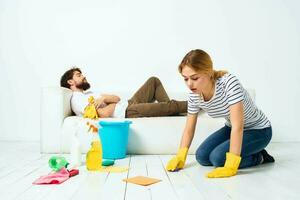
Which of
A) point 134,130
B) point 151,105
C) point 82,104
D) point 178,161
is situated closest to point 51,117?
point 82,104

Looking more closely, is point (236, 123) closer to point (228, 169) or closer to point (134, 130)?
point (228, 169)

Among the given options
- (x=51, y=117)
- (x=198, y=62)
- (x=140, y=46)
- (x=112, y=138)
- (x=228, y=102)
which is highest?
(x=140, y=46)

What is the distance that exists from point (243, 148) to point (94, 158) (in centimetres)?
92

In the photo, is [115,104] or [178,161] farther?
[115,104]

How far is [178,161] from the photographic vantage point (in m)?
2.06

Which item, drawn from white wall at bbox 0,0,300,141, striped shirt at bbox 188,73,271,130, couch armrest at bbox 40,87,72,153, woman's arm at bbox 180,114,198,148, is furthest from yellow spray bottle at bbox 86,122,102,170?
white wall at bbox 0,0,300,141

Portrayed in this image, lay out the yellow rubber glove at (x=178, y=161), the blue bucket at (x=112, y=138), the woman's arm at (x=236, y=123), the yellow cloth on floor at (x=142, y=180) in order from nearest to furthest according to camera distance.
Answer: the yellow cloth on floor at (x=142, y=180) < the woman's arm at (x=236, y=123) < the yellow rubber glove at (x=178, y=161) < the blue bucket at (x=112, y=138)

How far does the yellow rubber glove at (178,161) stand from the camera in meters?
2.04

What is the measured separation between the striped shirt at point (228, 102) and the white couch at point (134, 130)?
2.17 feet

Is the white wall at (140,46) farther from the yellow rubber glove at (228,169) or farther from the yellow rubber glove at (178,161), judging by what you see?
the yellow rubber glove at (228,169)

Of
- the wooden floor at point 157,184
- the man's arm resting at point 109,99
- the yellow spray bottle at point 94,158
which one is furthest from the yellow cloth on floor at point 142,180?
the man's arm resting at point 109,99

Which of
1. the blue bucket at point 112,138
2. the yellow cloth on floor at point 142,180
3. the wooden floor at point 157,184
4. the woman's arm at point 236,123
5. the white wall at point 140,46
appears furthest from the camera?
the white wall at point 140,46

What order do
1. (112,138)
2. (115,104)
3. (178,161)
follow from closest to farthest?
A: 1. (178,161)
2. (112,138)
3. (115,104)

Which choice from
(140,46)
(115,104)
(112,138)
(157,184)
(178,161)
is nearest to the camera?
(157,184)
